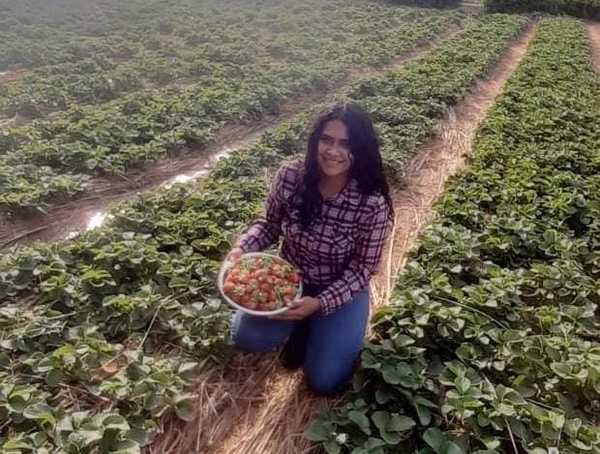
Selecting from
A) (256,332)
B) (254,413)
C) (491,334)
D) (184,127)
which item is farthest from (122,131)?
(491,334)

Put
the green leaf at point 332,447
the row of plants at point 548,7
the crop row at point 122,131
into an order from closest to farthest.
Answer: the green leaf at point 332,447 < the crop row at point 122,131 < the row of plants at point 548,7

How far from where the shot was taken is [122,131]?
19.8 feet

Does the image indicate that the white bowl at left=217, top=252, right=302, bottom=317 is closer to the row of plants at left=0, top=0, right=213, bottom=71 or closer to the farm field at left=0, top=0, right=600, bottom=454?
the farm field at left=0, top=0, right=600, bottom=454

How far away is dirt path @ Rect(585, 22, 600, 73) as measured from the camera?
43.1 feet

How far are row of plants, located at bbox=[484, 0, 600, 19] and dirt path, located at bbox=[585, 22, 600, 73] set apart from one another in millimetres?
1048

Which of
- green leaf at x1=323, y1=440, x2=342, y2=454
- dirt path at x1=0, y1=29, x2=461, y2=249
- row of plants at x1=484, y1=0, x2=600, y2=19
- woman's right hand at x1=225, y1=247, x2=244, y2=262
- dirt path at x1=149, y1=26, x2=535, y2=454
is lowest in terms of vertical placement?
dirt path at x1=149, y1=26, x2=535, y2=454

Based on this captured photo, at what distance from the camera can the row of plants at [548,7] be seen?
809 inches

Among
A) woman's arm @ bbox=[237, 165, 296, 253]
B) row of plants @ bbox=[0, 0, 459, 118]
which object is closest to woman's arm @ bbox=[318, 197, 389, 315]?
woman's arm @ bbox=[237, 165, 296, 253]

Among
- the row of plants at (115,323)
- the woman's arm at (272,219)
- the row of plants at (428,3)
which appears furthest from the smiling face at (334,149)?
the row of plants at (428,3)

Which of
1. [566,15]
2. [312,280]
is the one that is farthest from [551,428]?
[566,15]

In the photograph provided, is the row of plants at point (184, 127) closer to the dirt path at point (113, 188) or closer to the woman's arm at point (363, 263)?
the dirt path at point (113, 188)

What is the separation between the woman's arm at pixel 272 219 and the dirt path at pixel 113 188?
91.0 inches

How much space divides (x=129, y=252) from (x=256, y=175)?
211 cm

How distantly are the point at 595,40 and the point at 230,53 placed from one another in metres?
12.5
